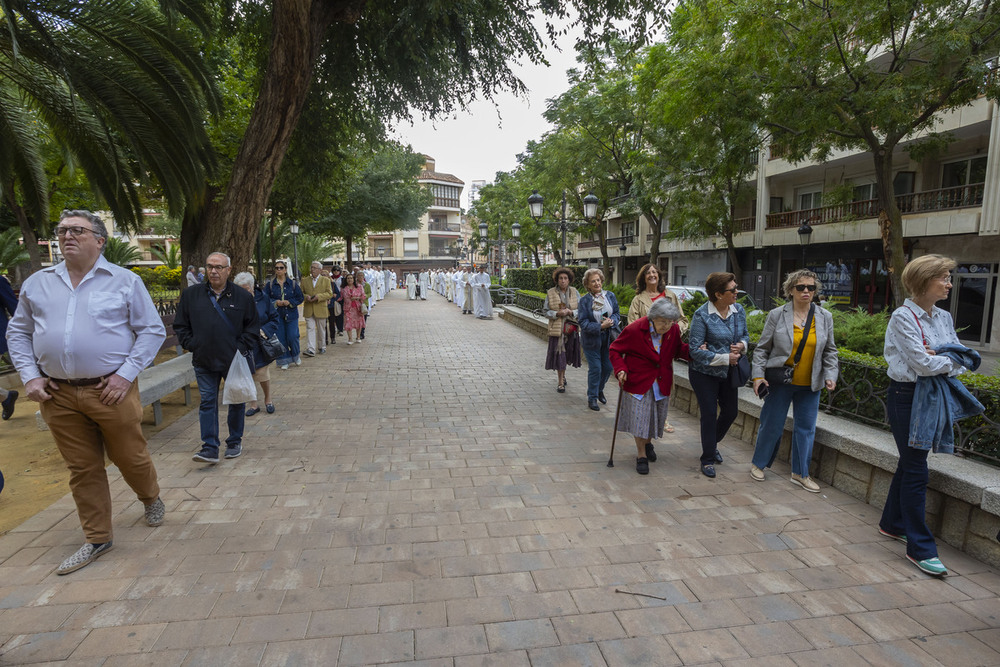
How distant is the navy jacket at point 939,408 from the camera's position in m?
3.00

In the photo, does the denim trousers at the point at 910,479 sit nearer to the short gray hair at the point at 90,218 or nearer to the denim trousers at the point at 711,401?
the denim trousers at the point at 711,401

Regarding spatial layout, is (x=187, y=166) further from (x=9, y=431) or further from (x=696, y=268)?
(x=696, y=268)

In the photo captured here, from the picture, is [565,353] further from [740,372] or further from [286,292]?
[286,292]

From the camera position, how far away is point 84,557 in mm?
3094

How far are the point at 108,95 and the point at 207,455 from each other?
4.83 m

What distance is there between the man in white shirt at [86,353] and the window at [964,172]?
19196 millimetres

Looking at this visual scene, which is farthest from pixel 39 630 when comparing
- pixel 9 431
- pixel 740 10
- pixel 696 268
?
pixel 696 268

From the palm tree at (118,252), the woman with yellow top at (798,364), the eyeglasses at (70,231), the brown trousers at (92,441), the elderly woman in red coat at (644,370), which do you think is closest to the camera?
the eyeglasses at (70,231)

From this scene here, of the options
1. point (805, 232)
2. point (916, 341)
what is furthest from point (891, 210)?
point (916, 341)

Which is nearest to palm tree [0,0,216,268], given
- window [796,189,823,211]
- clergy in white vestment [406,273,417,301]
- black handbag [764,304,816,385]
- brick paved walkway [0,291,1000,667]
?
brick paved walkway [0,291,1000,667]

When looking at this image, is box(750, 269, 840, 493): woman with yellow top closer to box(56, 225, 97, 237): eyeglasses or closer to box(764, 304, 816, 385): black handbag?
box(764, 304, 816, 385): black handbag

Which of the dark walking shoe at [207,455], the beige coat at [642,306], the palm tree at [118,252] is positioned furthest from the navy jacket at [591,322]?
the palm tree at [118,252]

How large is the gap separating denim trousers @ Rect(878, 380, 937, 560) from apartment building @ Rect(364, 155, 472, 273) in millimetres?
62202

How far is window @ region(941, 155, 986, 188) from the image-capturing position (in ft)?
49.9
